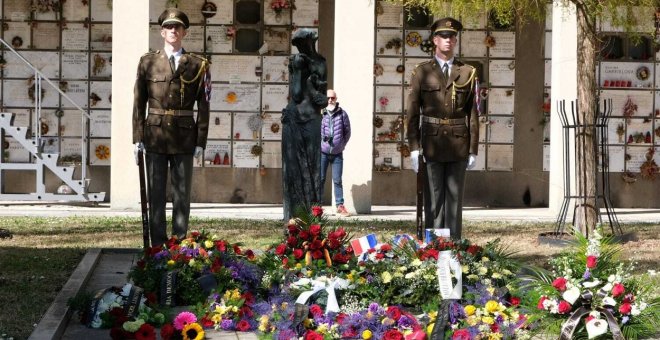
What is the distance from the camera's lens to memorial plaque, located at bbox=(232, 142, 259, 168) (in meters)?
19.3

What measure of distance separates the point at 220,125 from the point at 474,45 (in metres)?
3.82

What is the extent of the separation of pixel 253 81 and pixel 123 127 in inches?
95.0

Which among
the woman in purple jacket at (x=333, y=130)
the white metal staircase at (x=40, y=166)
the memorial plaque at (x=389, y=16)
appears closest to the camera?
the woman in purple jacket at (x=333, y=130)

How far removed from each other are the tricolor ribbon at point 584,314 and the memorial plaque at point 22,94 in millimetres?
12948

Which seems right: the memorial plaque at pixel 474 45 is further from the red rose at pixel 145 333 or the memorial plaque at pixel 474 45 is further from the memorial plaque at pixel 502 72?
the red rose at pixel 145 333

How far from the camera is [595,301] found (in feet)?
24.1

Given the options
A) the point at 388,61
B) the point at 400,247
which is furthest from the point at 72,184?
the point at 400,247

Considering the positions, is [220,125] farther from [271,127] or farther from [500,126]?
[500,126]

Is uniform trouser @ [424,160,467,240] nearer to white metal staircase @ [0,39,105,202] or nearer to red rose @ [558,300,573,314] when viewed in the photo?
red rose @ [558,300,573,314]

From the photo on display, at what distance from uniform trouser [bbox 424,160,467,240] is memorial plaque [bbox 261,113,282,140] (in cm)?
929

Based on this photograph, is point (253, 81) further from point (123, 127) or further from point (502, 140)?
point (502, 140)

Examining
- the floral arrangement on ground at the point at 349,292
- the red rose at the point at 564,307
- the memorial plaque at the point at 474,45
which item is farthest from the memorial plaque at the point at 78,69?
the red rose at the point at 564,307

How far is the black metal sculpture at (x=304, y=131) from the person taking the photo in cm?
1126

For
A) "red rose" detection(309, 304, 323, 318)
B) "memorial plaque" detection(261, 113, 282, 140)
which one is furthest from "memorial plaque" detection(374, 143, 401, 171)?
"red rose" detection(309, 304, 323, 318)
